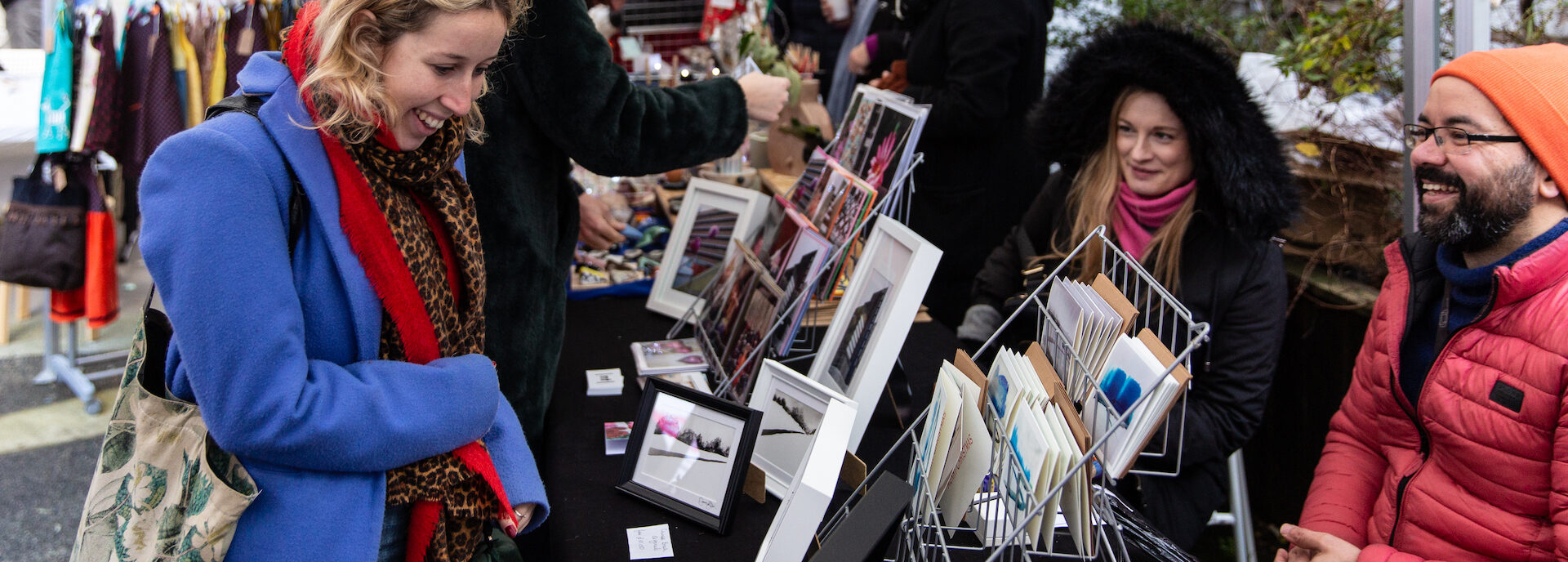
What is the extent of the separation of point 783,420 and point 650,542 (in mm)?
258

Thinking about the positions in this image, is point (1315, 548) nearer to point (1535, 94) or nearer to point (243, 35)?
point (1535, 94)

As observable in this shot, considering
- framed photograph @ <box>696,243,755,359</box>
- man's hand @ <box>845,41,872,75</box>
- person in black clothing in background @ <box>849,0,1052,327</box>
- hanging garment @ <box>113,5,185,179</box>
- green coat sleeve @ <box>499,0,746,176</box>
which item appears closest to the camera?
green coat sleeve @ <box>499,0,746,176</box>

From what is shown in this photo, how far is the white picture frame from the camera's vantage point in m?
1.04

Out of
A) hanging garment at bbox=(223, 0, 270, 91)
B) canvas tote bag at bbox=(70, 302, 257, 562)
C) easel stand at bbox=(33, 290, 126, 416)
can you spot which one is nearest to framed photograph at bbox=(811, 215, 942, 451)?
canvas tote bag at bbox=(70, 302, 257, 562)

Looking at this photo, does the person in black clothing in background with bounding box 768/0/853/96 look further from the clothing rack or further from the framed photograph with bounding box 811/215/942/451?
the framed photograph with bounding box 811/215/942/451

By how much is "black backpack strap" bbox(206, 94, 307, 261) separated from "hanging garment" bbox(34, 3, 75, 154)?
247 centimetres

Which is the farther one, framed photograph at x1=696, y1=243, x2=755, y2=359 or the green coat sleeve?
framed photograph at x1=696, y1=243, x2=755, y2=359

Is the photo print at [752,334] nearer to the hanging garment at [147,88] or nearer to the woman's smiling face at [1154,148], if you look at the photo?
the woman's smiling face at [1154,148]

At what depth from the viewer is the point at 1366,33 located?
2520 mm

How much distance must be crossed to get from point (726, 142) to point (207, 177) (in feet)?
3.64

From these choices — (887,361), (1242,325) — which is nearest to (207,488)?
(887,361)

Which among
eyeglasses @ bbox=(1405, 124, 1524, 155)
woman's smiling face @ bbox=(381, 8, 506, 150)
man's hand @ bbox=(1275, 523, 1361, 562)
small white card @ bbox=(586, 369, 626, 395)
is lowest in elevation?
man's hand @ bbox=(1275, 523, 1361, 562)

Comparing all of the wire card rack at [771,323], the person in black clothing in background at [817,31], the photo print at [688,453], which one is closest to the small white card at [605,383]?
the wire card rack at [771,323]

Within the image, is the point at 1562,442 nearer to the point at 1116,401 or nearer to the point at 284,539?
the point at 1116,401
